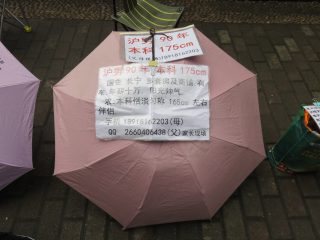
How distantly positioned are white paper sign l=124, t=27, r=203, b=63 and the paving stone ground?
1.46m

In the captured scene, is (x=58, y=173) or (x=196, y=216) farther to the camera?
(x=196, y=216)

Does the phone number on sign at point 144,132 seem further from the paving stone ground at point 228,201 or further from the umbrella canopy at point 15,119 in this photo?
the paving stone ground at point 228,201

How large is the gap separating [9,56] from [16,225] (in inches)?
58.6

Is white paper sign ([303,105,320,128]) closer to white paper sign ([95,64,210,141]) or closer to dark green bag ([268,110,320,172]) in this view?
dark green bag ([268,110,320,172])

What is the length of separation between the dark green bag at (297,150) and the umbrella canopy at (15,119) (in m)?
2.26

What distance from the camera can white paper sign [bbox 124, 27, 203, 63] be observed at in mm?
2660

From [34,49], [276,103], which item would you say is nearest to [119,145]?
[276,103]

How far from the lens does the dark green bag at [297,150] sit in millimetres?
3004

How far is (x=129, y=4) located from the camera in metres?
4.28

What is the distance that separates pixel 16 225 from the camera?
3.12m

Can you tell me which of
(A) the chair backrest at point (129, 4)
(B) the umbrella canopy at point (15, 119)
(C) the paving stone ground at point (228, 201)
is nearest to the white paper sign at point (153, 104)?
(B) the umbrella canopy at point (15, 119)

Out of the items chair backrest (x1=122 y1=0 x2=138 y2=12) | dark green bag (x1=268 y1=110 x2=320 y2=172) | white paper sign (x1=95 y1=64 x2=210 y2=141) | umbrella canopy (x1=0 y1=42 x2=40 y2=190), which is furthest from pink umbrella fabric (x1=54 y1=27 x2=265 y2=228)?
chair backrest (x1=122 y1=0 x2=138 y2=12)

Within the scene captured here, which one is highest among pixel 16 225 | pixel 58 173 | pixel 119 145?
pixel 119 145

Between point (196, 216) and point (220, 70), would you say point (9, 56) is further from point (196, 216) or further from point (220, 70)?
point (196, 216)
